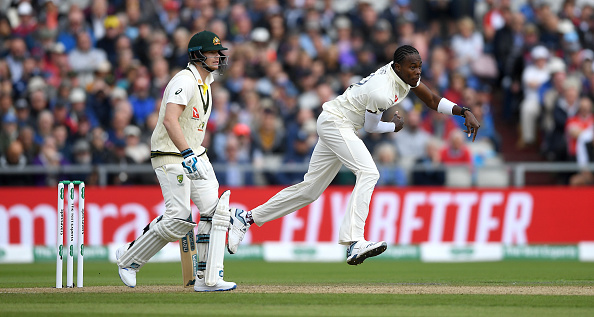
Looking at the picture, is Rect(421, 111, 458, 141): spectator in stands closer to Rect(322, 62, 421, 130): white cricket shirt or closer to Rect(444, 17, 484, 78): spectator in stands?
Rect(444, 17, 484, 78): spectator in stands

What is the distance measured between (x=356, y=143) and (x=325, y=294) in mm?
1737

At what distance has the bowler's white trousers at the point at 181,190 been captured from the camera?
9.30 meters

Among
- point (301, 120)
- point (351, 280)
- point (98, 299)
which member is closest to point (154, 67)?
point (301, 120)

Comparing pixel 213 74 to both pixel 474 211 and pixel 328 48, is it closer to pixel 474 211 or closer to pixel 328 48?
pixel 474 211

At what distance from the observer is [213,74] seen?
32.1 feet

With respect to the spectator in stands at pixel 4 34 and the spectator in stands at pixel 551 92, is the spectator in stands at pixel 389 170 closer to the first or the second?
the spectator in stands at pixel 551 92

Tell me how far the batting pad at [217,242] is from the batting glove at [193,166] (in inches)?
20.0

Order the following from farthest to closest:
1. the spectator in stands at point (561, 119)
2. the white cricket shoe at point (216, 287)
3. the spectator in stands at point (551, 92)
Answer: the spectator in stands at point (551, 92), the spectator in stands at point (561, 119), the white cricket shoe at point (216, 287)

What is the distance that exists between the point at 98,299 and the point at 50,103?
394 inches

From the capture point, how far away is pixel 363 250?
959 centimetres

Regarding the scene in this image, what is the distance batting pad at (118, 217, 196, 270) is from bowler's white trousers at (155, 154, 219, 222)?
0.25ft

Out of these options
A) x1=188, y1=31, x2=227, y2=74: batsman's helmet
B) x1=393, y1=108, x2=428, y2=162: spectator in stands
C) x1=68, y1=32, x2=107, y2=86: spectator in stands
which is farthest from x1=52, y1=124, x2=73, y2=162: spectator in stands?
x1=188, y1=31, x2=227, y2=74: batsman's helmet

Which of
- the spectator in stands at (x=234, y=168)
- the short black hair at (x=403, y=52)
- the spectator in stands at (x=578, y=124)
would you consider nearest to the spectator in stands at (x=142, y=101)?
the spectator in stands at (x=234, y=168)

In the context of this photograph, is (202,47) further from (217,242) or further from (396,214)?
(396,214)
